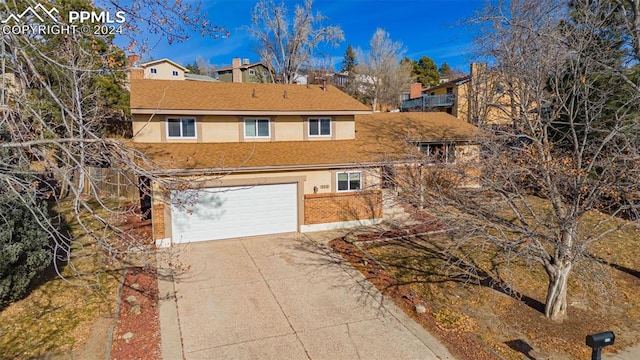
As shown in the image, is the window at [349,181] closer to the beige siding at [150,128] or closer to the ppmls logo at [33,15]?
the beige siding at [150,128]

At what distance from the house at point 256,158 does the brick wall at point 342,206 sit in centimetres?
4

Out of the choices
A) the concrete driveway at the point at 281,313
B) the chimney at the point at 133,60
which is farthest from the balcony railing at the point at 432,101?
the chimney at the point at 133,60

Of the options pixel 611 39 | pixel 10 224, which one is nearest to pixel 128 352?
pixel 10 224

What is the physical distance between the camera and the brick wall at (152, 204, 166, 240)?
1283 cm

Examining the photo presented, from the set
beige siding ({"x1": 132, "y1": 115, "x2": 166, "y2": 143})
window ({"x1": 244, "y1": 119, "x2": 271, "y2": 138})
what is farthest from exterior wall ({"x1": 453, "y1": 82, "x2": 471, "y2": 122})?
beige siding ({"x1": 132, "y1": 115, "x2": 166, "y2": 143})

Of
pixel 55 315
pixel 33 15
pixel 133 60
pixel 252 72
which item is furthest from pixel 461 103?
pixel 33 15

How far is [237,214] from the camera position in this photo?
1377cm

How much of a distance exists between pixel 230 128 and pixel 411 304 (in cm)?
987

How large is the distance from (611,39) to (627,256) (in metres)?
6.86

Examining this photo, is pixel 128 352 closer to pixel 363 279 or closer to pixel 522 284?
pixel 363 279

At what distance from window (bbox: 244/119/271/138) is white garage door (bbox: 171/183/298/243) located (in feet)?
9.39

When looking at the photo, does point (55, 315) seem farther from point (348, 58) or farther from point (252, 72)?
point (348, 58)

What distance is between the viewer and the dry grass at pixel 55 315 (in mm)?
7223

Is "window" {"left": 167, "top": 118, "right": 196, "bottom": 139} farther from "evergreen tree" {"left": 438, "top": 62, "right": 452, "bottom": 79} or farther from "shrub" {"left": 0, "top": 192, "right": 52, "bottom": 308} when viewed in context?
"evergreen tree" {"left": 438, "top": 62, "right": 452, "bottom": 79}
